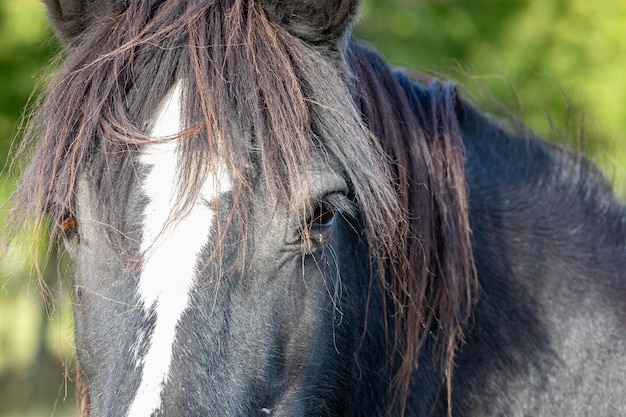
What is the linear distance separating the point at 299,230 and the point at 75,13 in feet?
4.04

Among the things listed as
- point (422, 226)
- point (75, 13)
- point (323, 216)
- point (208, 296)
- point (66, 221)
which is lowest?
point (208, 296)

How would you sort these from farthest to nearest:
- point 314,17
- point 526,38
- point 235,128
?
point 526,38 < point 314,17 < point 235,128

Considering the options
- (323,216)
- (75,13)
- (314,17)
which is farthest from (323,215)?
(75,13)

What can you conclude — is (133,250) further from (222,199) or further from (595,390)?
(595,390)

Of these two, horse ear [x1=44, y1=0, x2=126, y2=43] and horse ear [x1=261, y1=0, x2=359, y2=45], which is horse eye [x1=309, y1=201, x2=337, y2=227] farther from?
horse ear [x1=44, y1=0, x2=126, y2=43]

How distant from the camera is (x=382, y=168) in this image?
2525 mm

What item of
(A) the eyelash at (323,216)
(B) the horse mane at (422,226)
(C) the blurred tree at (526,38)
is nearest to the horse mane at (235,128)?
(B) the horse mane at (422,226)

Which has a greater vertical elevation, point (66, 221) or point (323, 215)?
point (323, 215)

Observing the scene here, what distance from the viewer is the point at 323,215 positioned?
2.32 m

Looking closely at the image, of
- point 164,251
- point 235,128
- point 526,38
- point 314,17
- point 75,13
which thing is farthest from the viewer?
point 526,38

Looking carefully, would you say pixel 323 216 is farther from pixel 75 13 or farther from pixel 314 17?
pixel 75 13

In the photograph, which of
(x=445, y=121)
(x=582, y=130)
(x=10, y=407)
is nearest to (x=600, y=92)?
(x=582, y=130)

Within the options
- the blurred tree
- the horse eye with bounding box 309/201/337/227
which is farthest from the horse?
the blurred tree

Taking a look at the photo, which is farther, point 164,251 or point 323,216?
point 323,216
